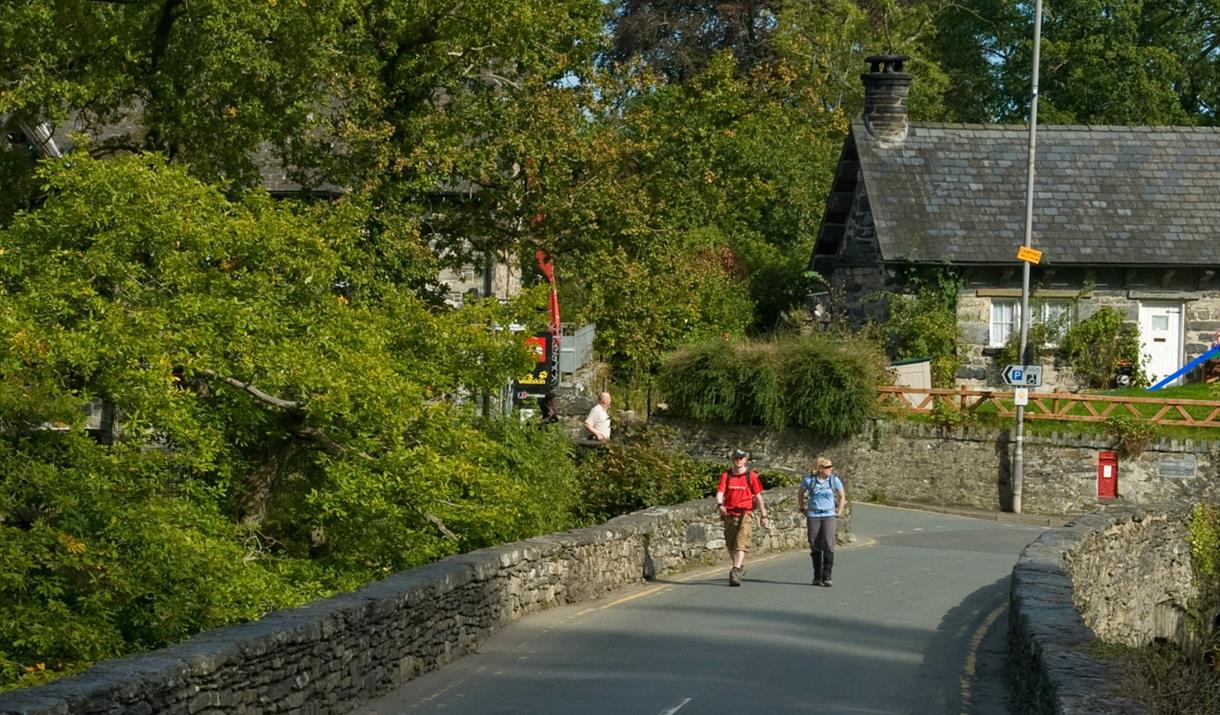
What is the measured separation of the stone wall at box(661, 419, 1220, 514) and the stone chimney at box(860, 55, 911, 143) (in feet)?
25.8

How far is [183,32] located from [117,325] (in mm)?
7052

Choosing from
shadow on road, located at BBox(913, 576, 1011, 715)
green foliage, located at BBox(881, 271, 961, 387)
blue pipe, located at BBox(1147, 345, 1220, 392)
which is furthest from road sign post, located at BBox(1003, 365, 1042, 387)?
shadow on road, located at BBox(913, 576, 1011, 715)

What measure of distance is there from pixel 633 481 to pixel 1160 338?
1695 centimetres

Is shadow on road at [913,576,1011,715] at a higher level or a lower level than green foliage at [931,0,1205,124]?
lower

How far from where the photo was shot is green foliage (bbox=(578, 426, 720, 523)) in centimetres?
2609

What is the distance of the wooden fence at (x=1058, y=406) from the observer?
112ft

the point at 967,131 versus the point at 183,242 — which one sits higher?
the point at 967,131

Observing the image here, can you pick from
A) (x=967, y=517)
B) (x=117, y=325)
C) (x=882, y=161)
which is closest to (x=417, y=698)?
(x=117, y=325)

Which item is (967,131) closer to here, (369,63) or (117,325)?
(369,63)

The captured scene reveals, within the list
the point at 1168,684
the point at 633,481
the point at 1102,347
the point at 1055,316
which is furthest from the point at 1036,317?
the point at 1168,684

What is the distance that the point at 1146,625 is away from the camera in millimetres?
24219

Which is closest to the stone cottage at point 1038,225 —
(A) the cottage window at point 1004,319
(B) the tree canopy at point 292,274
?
(A) the cottage window at point 1004,319

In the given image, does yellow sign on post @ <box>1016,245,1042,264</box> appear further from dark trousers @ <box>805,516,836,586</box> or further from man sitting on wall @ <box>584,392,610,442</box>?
dark trousers @ <box>805,516,836,586</box>

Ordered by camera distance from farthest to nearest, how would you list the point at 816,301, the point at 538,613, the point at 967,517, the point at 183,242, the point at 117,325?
1. the point at 816,301
2. the point at 967,517
3. the point at 183,242
4. the point at 117,325
5. the point at 538,613
